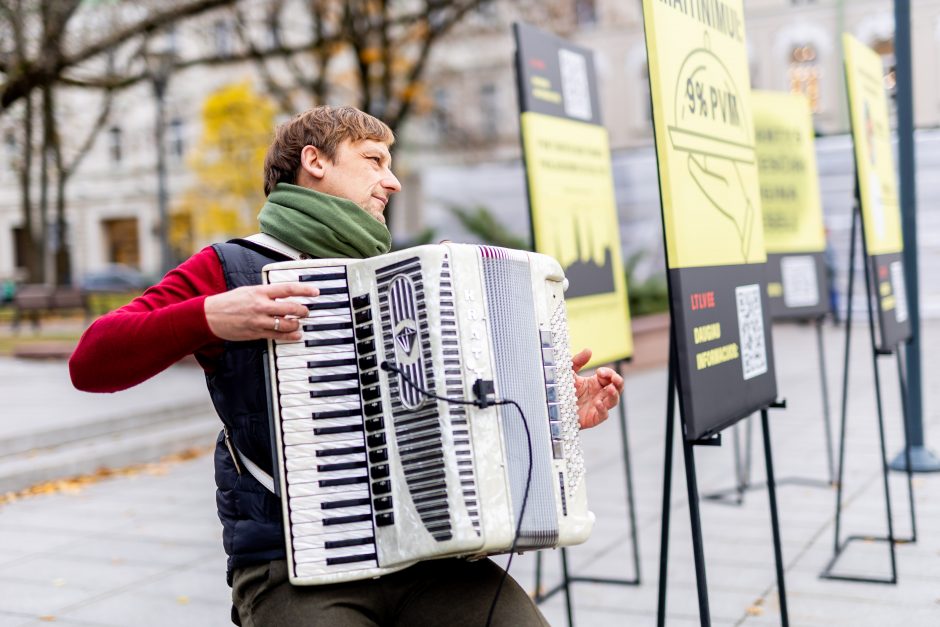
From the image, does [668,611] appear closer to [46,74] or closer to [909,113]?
[909,113]

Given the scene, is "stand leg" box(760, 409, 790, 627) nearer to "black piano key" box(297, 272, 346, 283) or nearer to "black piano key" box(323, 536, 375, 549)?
"black piano key" box(323, 536, 375, 549)

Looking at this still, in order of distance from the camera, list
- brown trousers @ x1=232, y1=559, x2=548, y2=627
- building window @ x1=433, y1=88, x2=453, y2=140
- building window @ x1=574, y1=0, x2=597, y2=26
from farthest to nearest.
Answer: building window @ x1=574, y1=0, x2=597, y2=26 < building window @ x1=433, y1=88, x2=453, y2=140 < brown trousers @ x1=232, y1=559, x2=548, y2=627

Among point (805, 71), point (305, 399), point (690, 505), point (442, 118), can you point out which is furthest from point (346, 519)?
point (805, 71)

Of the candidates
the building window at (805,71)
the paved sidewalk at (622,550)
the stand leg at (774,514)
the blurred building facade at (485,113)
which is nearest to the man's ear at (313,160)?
the stand leg at (774,514)

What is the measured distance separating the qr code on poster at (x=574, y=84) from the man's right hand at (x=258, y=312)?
3.08 metres

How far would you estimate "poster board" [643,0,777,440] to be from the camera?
10.0 ft

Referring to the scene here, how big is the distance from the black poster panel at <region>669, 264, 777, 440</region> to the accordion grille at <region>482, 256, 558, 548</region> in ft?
2.58

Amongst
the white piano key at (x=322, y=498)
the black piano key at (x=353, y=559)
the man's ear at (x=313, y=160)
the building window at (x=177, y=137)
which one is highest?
the building window at (x=177, y=137)

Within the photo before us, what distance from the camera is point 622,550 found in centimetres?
593

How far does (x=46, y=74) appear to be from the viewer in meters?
11.9

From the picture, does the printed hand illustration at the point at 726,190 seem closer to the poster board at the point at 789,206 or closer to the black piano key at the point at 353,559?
the black piano key at the point at 353,559

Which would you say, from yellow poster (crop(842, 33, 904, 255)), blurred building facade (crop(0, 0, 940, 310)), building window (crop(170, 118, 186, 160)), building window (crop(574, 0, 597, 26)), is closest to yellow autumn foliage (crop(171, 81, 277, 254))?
blurred building facade (crop(0, 0, 940, 310))

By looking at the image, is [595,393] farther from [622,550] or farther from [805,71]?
[805,71]

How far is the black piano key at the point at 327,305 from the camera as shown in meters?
2.27
